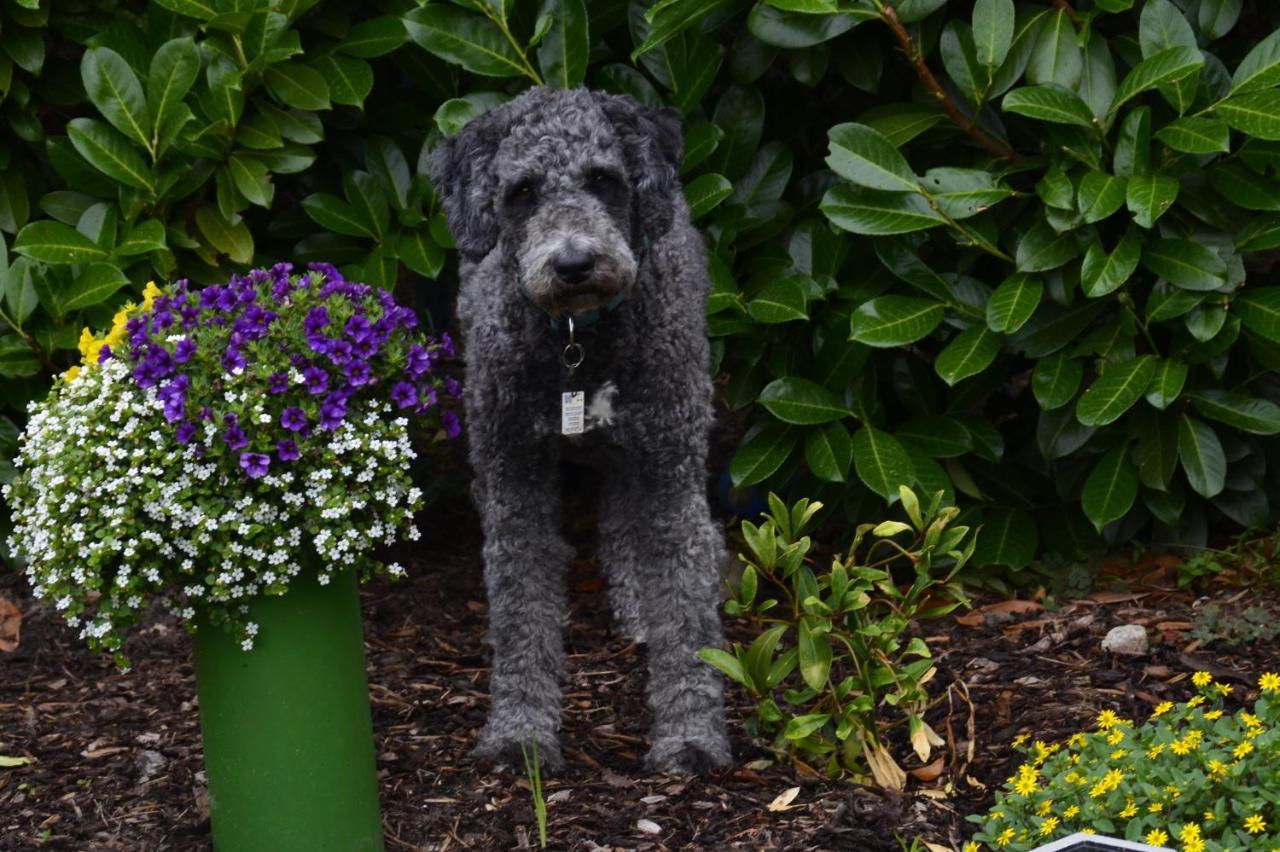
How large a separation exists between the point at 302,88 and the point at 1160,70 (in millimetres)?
2375

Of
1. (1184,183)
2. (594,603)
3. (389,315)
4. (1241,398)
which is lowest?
(594,603)

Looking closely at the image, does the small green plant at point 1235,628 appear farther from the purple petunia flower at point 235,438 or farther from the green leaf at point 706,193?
the purple petunia flower at point 235,438

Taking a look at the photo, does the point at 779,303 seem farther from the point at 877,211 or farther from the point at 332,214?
the point at 332,214

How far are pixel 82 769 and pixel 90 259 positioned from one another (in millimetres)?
1487

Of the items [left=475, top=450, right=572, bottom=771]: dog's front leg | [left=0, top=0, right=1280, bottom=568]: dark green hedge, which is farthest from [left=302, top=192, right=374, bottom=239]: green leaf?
[left=475, top=450, right=572, bottom=771]: dog's front leg

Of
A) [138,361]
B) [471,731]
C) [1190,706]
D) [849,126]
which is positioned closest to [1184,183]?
[849,126]

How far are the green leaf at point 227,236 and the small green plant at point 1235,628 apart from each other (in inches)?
115

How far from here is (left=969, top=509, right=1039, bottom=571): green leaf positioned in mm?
4660

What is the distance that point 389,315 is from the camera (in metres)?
3.33

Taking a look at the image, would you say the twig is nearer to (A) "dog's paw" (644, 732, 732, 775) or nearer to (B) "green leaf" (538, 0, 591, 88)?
(B) "green leaf" (538, 0, 591, 88)

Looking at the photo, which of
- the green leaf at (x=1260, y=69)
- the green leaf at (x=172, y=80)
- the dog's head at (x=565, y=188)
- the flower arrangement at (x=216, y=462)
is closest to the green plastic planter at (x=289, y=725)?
the flower arrangement at (x=216, y=462)

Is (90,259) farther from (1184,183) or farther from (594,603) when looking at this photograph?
(1184,183)

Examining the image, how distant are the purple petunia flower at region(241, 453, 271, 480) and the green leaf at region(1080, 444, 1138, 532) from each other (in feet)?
8.03

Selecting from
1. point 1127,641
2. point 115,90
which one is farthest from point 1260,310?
point 115,90
